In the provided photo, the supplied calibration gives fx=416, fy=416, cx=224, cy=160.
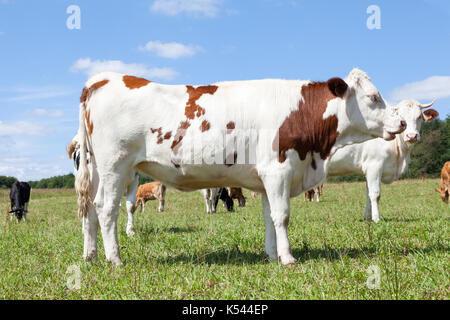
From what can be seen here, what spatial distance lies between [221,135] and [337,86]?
181cm

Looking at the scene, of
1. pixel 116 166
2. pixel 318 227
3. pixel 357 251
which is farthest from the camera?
pixel 318 227

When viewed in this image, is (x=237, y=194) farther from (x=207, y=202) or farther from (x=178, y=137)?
(x=178, y=137)

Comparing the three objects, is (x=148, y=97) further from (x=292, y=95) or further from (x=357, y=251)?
(x=357, y=251)

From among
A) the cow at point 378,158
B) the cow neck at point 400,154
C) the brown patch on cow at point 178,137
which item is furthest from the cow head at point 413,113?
the brown patch on cow at point 178,137

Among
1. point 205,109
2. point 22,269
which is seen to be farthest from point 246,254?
point 22,269

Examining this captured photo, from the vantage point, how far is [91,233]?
604 cm

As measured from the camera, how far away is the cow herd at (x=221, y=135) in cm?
533

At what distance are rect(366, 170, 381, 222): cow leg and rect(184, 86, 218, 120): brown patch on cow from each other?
20.6 ft

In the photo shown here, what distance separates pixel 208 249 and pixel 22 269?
2.59m

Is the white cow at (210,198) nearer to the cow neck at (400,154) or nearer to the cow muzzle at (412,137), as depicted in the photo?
the cow neck at (400,154)

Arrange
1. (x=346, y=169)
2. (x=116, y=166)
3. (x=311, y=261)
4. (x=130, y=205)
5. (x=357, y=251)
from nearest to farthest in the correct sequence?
1. (x=311, y=261)
2. (x=116, y=166)
3. (x=357, y=251)
4. (x=130, y=205)
5. (x=346, y=169)

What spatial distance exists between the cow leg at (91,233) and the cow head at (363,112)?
12.3ft

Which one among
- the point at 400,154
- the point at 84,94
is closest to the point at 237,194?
the point at 400,154

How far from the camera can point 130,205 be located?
10.1m
